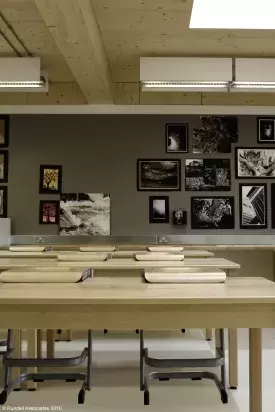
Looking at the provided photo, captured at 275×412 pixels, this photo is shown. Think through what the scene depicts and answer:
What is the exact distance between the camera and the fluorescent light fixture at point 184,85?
18.1ft

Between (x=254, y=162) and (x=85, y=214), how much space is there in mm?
2632

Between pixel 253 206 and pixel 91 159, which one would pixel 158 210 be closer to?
pixel 91 159

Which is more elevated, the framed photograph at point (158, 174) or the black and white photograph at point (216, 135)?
the black and white photograph at point (216, 135)

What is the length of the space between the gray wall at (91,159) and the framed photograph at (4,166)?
0.06m

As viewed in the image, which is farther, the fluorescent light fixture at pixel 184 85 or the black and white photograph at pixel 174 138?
the black and white photograph at pixel 174 138

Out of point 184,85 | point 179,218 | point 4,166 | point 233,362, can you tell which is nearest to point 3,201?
point 4,166

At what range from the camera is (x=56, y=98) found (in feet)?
23.0

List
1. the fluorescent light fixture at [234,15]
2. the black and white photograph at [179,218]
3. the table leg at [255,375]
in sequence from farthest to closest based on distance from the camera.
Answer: the black and white photograph at [179,218], the fluorescent light fixture at [234,15], the table leg at [255,375]

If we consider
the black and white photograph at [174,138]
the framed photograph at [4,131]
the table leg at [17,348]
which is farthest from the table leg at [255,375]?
the framed photograph at [4,131]

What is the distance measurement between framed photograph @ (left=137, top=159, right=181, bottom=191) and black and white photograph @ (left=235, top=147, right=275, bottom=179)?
91 centimetres

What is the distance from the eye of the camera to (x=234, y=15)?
4.76 m

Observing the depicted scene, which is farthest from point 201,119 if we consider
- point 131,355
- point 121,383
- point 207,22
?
point 121,383

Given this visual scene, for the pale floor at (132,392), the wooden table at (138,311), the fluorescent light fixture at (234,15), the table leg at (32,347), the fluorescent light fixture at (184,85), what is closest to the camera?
the wooden table at (138,311)

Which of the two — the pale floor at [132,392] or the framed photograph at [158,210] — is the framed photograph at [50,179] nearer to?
the framed photograph at [158,210]
